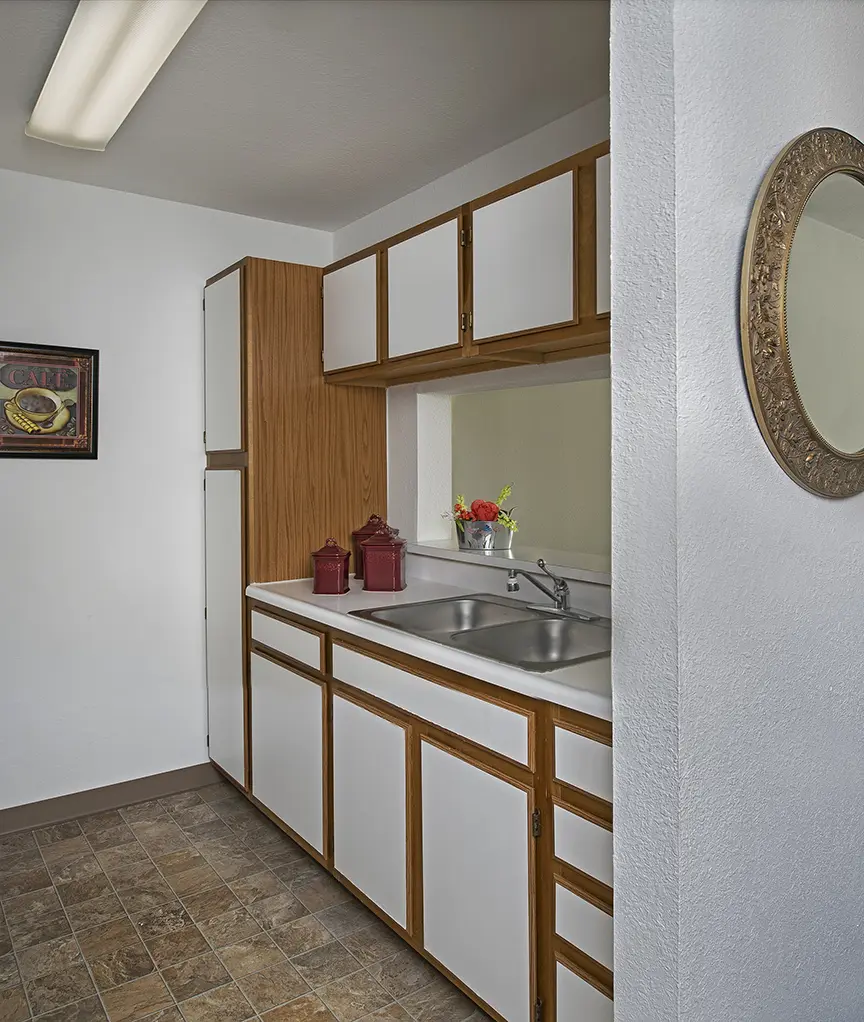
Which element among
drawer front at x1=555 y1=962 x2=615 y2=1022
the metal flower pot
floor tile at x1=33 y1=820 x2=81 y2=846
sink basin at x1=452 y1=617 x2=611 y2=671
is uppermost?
the metal flower pot

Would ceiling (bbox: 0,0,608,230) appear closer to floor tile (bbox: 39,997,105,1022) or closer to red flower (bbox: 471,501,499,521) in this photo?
red flower (bbox: 471,501,499,521)

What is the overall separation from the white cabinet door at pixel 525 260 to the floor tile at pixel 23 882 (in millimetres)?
2304

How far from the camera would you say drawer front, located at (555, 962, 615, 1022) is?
1574 mm

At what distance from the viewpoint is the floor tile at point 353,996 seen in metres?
2.04

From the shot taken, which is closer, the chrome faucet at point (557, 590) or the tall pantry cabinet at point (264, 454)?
the chrome faucet at point (557, 590)

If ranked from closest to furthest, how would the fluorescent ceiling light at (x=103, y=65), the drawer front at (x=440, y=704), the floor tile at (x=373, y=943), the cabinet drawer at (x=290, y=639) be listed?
the drawer front at (x=440, y=704) < the fluorescent ceiling light at (x=103, y=65) < the floor tile at (x=373, y=943) < the cabinet drawer at (x=290, y=639)

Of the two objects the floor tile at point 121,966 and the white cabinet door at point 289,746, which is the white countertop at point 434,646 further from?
the floor tile at point 121,966

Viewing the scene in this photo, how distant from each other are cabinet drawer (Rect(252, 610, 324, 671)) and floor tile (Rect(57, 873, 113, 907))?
94cm

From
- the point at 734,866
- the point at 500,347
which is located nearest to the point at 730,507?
the point at 734,866

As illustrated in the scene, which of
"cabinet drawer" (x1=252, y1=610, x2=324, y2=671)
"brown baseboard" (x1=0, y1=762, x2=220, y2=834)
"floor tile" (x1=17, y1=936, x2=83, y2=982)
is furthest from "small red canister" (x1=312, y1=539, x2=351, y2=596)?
"floor tile" (x1=17, y1=936, x2=83, y2=982)

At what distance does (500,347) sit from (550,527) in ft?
2.35

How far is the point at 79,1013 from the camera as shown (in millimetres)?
2059

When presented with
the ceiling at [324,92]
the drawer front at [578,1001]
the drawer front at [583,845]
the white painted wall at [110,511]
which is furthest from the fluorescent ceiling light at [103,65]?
the drawer front at [578,1001]

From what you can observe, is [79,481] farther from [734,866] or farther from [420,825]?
[734,866]
